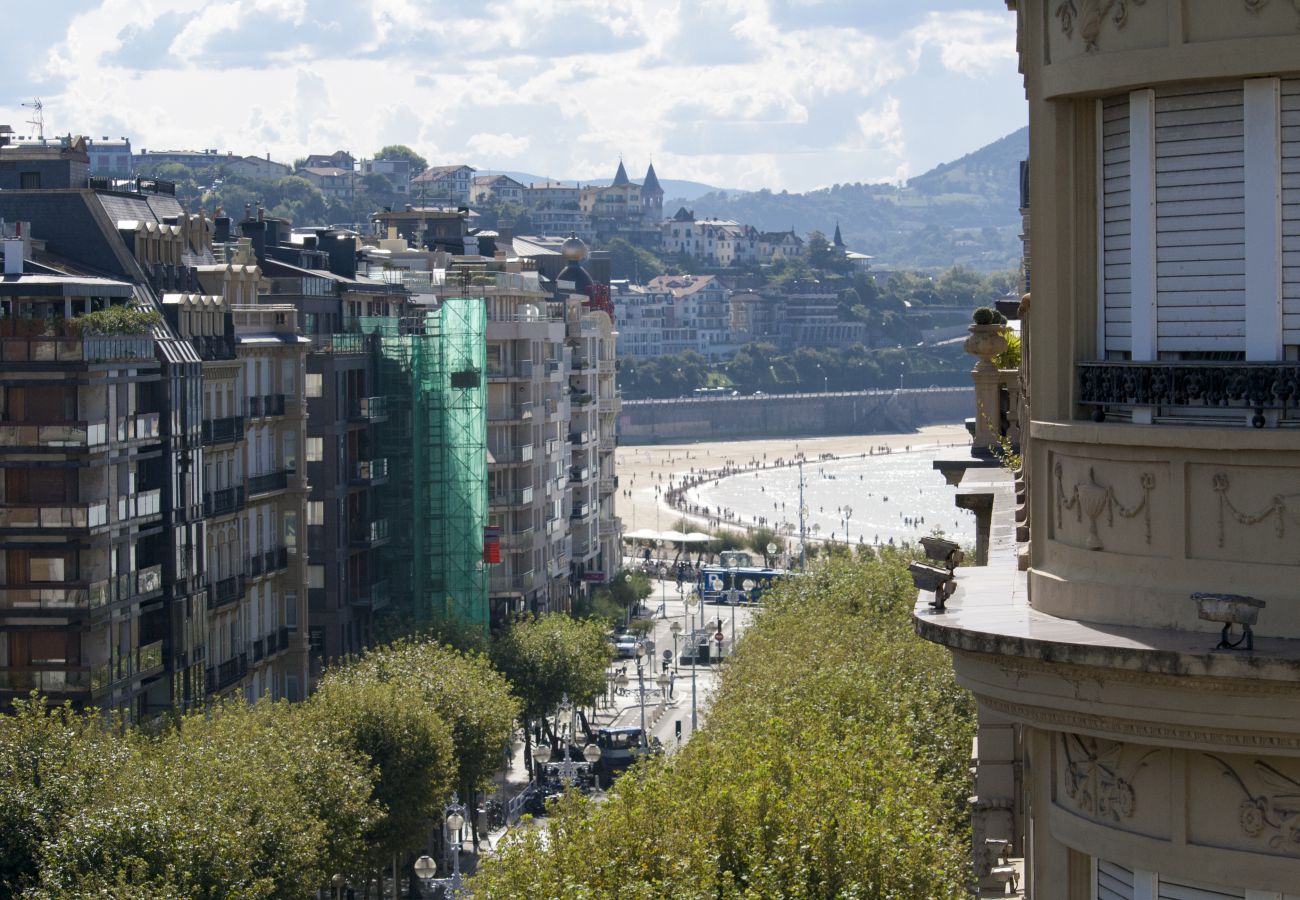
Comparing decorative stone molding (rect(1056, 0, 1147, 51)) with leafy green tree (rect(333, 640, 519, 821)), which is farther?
leafy green tree (rect(333, 640, 519, 821))

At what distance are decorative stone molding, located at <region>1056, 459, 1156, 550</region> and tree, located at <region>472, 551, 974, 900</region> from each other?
15848 mm

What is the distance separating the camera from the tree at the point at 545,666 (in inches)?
3179

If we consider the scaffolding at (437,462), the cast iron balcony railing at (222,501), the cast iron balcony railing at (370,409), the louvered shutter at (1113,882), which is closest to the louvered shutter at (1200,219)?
the louvered shutter at (1113,882)

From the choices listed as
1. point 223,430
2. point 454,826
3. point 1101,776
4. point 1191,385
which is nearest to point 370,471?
point 223,430

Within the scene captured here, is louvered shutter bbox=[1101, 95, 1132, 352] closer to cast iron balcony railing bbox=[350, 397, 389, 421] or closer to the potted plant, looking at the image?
the potted plant

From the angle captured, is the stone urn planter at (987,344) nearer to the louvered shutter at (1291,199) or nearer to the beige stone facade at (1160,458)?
the beige stone facade at (1160,458)

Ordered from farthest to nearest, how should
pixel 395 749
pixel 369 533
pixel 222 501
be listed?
1. pixel 369 533
2. pixel 222 501
3. pixel 395 749

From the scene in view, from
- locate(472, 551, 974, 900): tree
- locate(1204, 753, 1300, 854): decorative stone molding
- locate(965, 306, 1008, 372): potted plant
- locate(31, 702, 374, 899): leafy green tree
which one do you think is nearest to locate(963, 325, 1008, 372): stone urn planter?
locate(965, 306, 1008, 372): potted plant

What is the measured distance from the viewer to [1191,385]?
10016 mm

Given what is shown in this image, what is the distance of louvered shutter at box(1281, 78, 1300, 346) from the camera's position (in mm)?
9672

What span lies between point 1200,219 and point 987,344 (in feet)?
57.1

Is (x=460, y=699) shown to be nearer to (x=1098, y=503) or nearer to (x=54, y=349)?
(x=54, y=349)

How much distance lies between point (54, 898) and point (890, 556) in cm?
4629

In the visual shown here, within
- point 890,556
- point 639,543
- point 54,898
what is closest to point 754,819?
point 54,898
